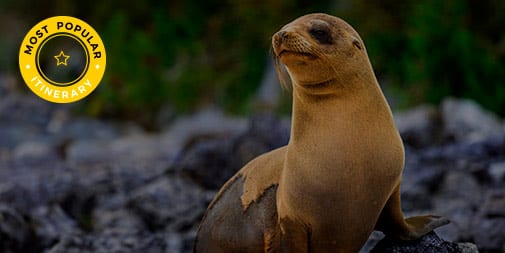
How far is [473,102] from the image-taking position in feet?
32.3

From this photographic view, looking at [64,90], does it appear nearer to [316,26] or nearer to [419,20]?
[316,26]

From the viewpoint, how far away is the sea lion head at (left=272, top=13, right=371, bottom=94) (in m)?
2.46

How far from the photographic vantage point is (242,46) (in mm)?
11031

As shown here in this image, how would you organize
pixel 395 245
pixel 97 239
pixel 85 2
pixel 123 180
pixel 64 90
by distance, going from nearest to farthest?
pixel 395 245
pixel 64 90
pixel 97 239
pixel 123 180
pixel 85 2

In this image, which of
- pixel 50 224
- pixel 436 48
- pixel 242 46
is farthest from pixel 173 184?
pixel 242 46

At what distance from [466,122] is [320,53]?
648 cm

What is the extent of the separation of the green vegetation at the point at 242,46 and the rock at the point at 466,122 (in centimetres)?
51

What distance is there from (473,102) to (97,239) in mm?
6682

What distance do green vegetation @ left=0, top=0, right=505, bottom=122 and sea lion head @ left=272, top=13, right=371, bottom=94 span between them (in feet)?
22.2

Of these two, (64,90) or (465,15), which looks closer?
(64,90)

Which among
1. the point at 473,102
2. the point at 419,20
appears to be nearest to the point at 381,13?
the point at 419,20

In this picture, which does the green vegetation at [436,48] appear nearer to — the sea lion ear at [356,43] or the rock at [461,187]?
the rock at [461,187]

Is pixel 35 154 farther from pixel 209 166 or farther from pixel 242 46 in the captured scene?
pixel 242 46

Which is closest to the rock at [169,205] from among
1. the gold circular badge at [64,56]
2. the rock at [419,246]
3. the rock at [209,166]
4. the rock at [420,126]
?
the rock at [209,166]
